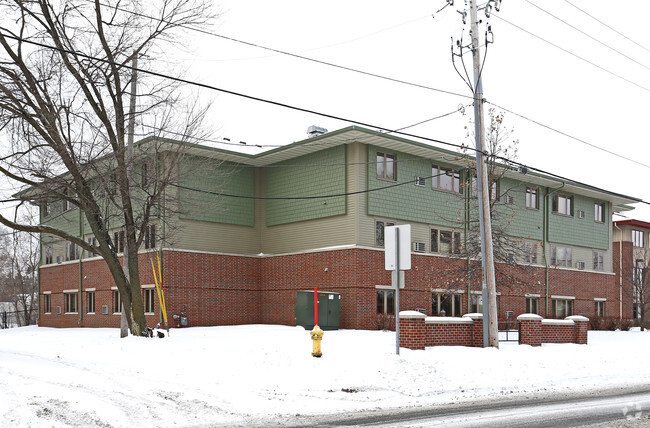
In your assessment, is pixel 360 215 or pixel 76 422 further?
pixel 360 215

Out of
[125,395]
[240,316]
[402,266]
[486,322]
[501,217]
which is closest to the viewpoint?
[125,395]

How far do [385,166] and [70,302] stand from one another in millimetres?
20406

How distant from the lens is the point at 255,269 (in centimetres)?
3325

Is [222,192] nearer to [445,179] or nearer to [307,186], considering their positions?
[307,186]

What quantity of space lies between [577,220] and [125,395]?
1410 inches

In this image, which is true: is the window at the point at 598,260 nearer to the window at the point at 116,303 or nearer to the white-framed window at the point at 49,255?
the window at the point at 116,303

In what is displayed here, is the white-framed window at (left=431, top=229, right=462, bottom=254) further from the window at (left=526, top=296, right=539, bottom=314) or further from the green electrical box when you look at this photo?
the green electrical box

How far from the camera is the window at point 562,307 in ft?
130

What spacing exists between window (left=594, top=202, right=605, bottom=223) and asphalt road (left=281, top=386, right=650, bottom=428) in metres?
32.9

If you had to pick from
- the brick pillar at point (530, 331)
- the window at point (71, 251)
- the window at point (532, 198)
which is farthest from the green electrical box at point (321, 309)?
the window at point (71, 251)

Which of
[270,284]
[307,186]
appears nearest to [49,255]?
[270,284]

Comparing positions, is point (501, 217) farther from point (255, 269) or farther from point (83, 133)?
point (83, 133)

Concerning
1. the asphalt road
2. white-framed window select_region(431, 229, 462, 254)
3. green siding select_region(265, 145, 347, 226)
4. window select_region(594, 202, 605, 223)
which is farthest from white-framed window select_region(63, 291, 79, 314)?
window select_region(594, 202, 605, 223)

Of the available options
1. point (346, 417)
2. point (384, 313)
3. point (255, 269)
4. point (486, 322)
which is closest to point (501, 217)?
point (384, 313)
